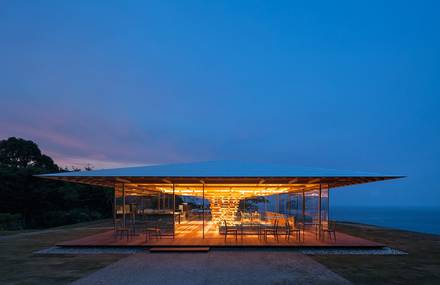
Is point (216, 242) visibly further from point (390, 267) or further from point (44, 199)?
point (44, 199)

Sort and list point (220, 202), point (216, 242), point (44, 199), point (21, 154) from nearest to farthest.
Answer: point (216, 242) < point (220, 202) < point (44, 199) < point (21, 154)

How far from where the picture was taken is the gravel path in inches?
289

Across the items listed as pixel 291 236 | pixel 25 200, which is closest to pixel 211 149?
pixel 25 200

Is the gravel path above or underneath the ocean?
above

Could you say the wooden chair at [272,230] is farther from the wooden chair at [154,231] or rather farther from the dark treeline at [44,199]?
the dark treeline at [44,199]

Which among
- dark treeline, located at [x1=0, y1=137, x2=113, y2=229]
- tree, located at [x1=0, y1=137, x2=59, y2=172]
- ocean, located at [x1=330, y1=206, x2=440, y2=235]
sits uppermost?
tree, located at [x1=0, y1=137, x2=59, y2=172]

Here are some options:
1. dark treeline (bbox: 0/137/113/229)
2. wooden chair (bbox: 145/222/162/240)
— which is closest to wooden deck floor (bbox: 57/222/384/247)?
wooden chair (bbox: 145/222/162/240)

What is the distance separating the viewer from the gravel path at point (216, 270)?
7.35 m

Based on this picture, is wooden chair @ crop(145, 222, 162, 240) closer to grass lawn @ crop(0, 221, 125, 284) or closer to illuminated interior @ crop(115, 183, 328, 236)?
illuminated interior @ crop(115, 183, 328, 236)

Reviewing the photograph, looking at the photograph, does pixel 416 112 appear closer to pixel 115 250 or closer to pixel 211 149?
pixel 211 149

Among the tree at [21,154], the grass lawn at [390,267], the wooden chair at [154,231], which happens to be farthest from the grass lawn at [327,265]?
the tree at [21,154]

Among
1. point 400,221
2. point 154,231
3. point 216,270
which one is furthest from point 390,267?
point 400,221

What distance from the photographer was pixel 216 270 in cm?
833

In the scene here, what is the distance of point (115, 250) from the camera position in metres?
11.4
